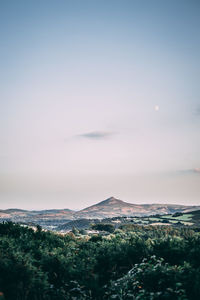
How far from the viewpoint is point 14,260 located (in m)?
9.85

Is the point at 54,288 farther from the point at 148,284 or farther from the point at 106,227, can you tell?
the point at 106,227

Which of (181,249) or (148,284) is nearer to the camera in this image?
(148,284)

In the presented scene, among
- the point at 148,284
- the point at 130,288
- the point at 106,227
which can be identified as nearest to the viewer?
the point at 148,284

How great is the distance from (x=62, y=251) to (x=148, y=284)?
15.7 feet

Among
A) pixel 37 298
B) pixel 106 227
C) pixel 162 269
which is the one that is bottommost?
pixel 106 227

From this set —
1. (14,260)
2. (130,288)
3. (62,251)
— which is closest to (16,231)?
(62,251)

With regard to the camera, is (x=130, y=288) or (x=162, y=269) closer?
(x=162, y=269)

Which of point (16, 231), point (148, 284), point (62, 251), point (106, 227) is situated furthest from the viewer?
point (106, 227)

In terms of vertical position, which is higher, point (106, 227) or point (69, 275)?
point (69, 275)

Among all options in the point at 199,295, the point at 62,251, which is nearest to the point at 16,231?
the point at 62,251

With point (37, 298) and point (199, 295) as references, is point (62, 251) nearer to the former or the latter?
point (37, 298)

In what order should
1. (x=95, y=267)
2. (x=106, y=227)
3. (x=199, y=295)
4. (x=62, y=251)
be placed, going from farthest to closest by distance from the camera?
(x=106, y=227) → (x=62, y=251) → (x=95, y=267) → (x=199, y=295)

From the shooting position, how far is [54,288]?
32.7ft

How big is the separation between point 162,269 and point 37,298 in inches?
183
